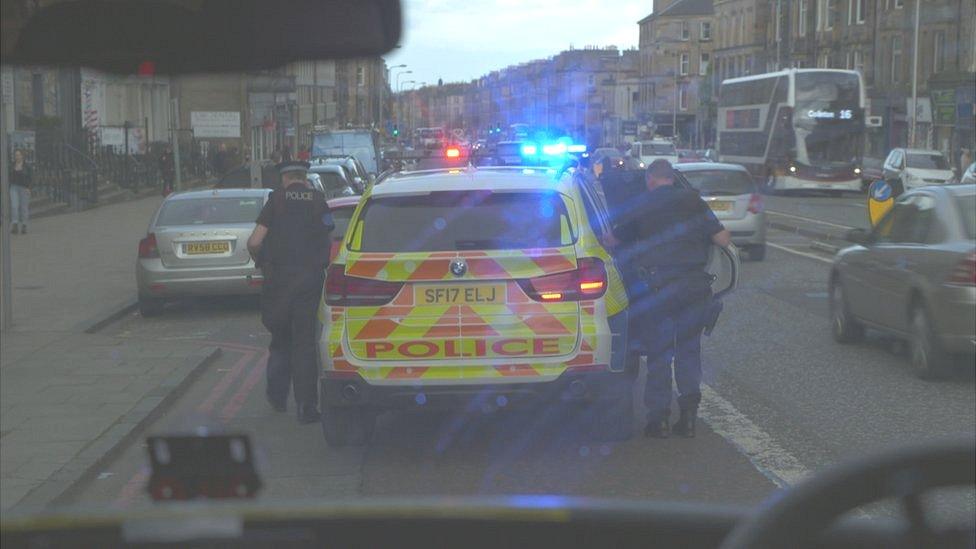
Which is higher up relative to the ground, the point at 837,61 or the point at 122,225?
the point at 837,61

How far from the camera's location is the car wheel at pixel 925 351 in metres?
10.8

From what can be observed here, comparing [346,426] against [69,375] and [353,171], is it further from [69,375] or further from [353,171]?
[353,171]

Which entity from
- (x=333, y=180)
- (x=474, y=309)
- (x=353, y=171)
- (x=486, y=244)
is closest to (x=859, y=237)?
(x=486, y=244)

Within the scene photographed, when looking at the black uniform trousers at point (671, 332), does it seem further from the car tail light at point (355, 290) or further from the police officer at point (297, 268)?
Result: the police officer at point (297, 268)

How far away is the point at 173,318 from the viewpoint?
16.3 m

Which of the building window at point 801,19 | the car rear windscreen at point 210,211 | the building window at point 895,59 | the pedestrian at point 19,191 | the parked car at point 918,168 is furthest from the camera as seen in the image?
the building window at point 801,19

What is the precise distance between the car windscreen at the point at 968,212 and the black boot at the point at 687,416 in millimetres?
3288

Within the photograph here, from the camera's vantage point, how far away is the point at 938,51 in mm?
62375

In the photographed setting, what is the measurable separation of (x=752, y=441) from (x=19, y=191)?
887 inches

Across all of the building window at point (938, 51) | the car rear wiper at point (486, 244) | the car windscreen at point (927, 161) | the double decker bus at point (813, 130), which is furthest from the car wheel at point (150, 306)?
the building window at point (938, 51)

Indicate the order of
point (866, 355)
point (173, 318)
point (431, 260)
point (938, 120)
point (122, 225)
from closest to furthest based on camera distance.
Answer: point (431, 260), point (866, 355), point (173, 318), point (122, 225), point (938, 120)

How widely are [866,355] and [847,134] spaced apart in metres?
34.6

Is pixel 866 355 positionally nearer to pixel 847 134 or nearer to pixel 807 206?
pixel 807 206

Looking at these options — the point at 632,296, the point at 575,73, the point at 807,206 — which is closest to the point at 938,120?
the point at 807,206
